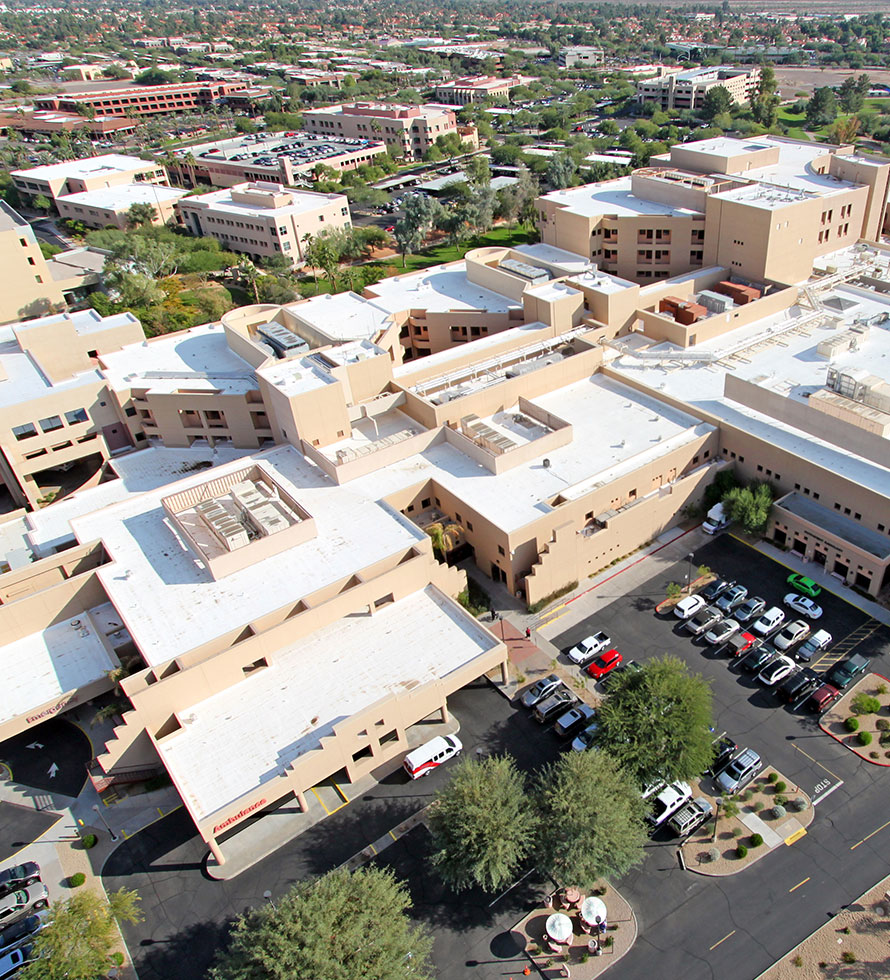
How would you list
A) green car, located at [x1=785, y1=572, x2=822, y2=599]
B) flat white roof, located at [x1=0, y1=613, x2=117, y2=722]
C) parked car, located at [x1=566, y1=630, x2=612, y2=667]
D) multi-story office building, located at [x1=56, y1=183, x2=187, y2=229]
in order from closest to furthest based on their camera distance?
flat white roof, located at [x1=0, y1=613, x2=117, y2=722], parked car, located at [x1=566, y1=630, x2=612, y2=667], green car, located at [x1=785, y1=572, x2=822, y2=599], multi-story office building, located at [x1=56, y1=183, x2=187, y2=229]

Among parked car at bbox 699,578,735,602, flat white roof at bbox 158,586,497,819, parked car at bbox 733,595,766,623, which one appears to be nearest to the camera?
flat white roof at bbox 158,586,497,819

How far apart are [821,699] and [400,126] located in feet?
570

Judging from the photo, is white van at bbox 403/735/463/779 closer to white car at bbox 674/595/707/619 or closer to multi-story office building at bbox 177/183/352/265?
white car at bbox 674/595/707/619

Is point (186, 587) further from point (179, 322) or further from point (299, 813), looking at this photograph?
point (179, 322)

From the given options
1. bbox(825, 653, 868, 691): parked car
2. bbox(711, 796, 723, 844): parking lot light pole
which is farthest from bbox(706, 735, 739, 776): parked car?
bbox(825, 653, 868, 691): parked car

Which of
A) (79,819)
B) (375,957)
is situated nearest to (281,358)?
(79,819)

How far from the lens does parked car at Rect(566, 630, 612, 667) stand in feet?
153

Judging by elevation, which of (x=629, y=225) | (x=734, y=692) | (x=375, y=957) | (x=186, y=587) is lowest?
(x=734, y=692)

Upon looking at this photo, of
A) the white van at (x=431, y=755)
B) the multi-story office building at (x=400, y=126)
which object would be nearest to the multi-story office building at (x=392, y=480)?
the white van at (x=431, y=755)

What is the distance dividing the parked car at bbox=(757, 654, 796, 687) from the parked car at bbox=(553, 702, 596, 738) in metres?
10.6

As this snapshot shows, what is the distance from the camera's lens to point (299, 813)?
39781 millimetres

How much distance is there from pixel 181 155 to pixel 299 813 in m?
157

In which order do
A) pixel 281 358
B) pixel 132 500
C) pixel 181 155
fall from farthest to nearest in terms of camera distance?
pixel 181 155 < pixel 281 358 < pixel 132 500

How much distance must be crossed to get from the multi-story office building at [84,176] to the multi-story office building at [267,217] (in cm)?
2988
